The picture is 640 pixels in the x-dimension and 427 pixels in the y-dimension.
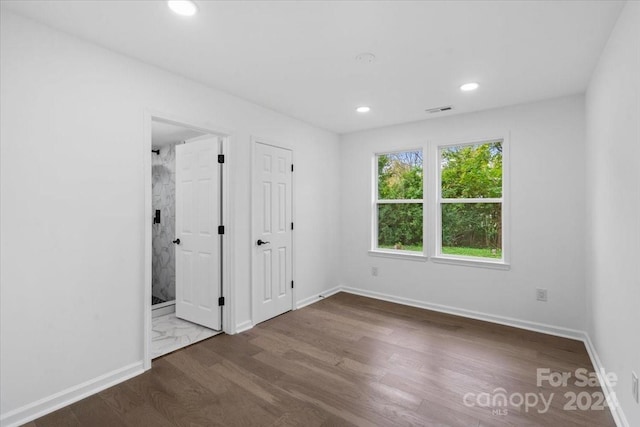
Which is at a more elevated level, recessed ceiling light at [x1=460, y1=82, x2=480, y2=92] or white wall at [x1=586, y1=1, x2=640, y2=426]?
recessed ceiling light at [x1=460, y1=82, x2=480, y2=92]

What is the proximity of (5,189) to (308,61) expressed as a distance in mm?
2207

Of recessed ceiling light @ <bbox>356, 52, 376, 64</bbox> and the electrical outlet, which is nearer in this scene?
recessed ceiling light @ <bbox>356, 52, 376, 64</bbox>

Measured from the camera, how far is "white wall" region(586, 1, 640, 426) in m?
1.61

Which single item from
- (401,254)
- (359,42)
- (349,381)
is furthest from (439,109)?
(349,381)

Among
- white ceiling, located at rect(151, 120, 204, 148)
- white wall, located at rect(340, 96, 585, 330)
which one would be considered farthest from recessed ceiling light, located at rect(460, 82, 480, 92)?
white ceiling, located at rect(151, 120, 204, 148)

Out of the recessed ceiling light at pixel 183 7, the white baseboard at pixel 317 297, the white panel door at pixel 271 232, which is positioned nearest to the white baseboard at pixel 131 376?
the white panel door at pixel 271 232

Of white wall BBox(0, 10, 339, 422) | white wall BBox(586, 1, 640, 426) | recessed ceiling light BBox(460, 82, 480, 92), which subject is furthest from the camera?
recessed ceiling light BBox(460, 82, 480, 92)

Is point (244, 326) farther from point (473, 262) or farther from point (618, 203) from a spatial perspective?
point (618, 203)

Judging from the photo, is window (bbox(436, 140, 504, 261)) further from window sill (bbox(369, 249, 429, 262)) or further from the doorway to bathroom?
the doorway to bathroom

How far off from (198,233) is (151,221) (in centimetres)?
100

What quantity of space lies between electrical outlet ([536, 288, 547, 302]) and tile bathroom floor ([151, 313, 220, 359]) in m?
3.53

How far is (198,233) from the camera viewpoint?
11.4 feet

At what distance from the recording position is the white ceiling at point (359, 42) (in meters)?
1.83

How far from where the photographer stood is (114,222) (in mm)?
2328
